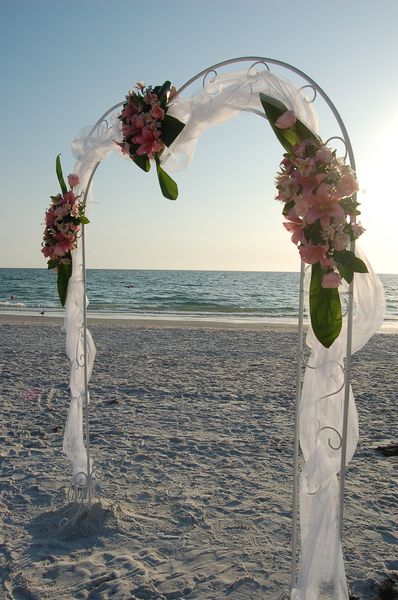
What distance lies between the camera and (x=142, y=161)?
11.7 ft

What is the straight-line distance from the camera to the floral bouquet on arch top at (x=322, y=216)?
2555mm

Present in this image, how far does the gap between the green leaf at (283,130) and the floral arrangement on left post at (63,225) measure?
5.97 feet

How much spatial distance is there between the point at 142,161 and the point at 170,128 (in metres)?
0.31

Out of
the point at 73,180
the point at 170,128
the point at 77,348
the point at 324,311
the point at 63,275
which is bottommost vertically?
the point at 77,348

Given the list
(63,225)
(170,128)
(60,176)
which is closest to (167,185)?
(170,128)

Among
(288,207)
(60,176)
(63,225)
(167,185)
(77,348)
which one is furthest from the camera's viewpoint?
(77,348)

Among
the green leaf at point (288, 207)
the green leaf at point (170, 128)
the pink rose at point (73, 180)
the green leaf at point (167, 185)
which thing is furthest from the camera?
the pink rose at point (73, 180)

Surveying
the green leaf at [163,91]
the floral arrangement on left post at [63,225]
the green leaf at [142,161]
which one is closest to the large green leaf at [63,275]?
the floral arrangement on left post at [63,225]

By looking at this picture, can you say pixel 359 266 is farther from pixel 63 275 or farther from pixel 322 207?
pixel 63 275

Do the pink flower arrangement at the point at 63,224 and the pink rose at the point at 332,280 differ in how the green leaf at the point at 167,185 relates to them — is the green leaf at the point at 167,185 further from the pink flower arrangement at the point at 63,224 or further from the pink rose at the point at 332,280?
the pink rose at the point at 332,280

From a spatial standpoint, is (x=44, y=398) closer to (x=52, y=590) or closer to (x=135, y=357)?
(x=135, y=357)

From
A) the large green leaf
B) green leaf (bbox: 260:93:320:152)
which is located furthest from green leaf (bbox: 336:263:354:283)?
the large green leaf

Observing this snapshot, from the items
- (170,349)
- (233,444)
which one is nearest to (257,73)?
(233,444)

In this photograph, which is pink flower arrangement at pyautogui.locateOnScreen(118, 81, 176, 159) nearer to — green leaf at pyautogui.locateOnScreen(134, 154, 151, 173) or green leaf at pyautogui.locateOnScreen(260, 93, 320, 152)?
green leaf at pyautogui.locateOnScreen(134, 154, 151, 173)
